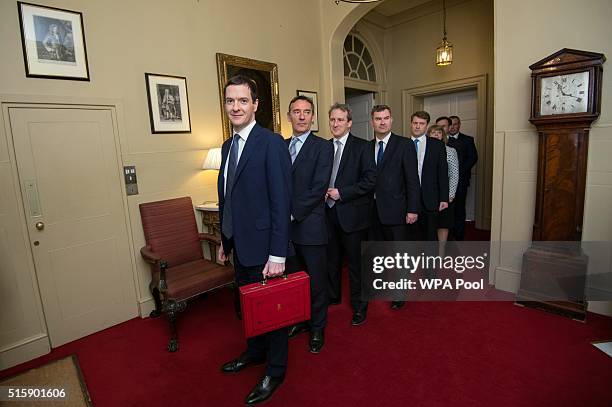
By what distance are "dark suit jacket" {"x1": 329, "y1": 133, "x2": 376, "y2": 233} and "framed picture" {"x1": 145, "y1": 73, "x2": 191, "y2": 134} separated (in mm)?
1588

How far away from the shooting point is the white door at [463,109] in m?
5.46

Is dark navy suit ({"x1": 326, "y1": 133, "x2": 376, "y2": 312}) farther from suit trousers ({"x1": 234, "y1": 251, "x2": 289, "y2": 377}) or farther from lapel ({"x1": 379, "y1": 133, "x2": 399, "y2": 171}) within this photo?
suit trousers ({"x1": 234, "y1": 251, "x2": 289, "y2": 377})

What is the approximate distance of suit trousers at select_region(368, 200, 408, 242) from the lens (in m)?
2.94

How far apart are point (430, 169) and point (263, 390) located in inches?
89.8

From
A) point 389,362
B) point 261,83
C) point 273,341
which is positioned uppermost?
point 261,83

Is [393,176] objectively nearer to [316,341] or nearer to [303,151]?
[303,151]

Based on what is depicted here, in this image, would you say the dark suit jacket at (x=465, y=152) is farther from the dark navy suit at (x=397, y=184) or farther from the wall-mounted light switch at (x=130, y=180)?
the wall-mounted light switch at (x=130, y=180)

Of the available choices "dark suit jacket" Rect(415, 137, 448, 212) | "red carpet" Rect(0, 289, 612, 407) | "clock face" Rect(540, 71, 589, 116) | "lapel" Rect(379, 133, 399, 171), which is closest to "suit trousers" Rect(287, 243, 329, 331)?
"red carpet" Rect(0, 289, 612, 407)

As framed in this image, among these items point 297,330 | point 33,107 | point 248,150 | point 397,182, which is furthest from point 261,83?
point 297,330

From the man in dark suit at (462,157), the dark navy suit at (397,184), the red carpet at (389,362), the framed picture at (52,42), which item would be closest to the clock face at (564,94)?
the dark navy suit at (397,184)

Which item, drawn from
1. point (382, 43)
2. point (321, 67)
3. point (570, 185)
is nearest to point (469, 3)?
point (382, 43)

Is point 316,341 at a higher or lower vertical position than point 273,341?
lower

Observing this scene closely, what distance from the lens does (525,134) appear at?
3012 millimetres

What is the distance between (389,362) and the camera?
227 cm
